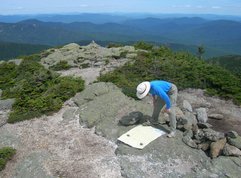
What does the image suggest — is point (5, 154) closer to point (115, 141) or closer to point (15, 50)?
point (115, 141)

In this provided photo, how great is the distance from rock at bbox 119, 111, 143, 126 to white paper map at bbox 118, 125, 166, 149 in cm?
51

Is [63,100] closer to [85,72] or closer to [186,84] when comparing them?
[85,72]

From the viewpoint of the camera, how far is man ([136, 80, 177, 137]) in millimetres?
11477

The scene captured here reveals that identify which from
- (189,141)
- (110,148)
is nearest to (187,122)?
(189,141)

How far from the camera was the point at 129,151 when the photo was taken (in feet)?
38.5

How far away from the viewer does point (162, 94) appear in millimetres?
11500

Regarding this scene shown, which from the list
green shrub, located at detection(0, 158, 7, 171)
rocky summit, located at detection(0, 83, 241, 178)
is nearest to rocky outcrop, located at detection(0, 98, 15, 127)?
rocky summit, located at detection(0, 83, 241, 178)

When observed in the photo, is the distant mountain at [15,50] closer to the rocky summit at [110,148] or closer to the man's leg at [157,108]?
the rocky summit at [110,148]

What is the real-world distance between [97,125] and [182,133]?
389cm

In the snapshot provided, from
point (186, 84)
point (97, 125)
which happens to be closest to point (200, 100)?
point (186, 84)

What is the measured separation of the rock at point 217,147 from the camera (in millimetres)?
11414

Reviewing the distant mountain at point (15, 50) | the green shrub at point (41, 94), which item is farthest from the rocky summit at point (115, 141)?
the distant mountain at point (15, 50)

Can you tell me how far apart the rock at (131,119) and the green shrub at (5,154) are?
4.80 meters

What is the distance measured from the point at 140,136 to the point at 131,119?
1310 mm
